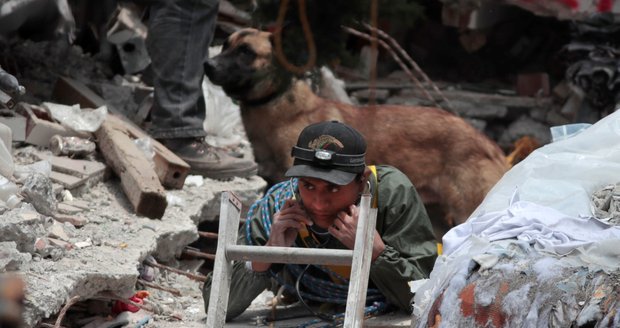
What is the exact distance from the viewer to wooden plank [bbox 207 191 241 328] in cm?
302

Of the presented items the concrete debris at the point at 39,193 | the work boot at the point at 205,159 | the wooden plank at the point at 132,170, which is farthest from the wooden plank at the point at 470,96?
the concrete debris at the point at 39,193

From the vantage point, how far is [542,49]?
10.6 meters

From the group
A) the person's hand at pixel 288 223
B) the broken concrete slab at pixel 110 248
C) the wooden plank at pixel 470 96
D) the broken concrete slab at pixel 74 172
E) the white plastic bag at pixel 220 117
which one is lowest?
the broken concrete slab at pixel 110 248

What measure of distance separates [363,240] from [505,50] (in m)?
7.86

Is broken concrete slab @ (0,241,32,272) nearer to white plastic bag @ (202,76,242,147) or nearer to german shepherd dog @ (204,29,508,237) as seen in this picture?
german shepherd dog @ (204,29,508,237)

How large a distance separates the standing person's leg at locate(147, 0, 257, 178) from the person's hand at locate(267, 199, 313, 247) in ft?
9.03

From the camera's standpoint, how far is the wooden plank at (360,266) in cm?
296

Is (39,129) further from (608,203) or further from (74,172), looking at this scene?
(608,203)

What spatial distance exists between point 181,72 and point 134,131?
460mm

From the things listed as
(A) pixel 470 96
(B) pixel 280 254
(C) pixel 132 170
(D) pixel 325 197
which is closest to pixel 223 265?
(B) pixel 280 254

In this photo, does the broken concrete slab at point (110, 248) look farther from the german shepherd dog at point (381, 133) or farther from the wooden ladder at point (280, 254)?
the german shepherd dog at point (381, 133)

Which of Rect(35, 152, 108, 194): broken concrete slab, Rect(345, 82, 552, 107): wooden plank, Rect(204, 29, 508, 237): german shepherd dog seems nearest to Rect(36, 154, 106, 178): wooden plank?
Rect(35, 152, 108, 194): broken concrete slab

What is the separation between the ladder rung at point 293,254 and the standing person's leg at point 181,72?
313 cm

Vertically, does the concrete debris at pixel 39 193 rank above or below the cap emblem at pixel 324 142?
below
